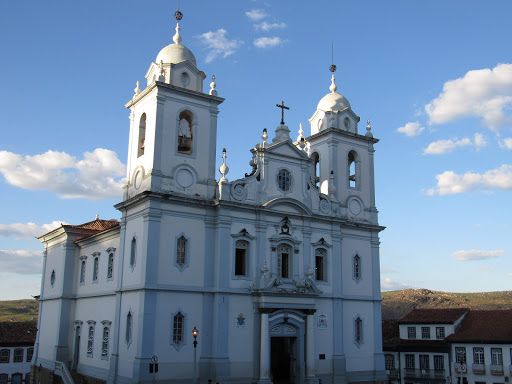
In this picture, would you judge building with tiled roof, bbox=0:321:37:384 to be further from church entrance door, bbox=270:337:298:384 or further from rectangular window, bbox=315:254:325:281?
rectangular window, bbox=315:254:325:281

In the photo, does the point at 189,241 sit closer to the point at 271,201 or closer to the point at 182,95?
the point at 271,201

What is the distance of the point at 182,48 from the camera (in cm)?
3194

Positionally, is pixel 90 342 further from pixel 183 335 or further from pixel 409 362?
pixel 409 362

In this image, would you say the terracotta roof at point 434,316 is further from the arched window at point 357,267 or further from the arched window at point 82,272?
the arched window at point 82,272

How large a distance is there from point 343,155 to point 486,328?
1856cm

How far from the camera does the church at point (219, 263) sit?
27.9 m

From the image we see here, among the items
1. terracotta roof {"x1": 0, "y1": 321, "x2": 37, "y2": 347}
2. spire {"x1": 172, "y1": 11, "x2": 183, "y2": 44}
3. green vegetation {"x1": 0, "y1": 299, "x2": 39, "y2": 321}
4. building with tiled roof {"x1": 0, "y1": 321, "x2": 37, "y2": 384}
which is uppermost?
spire {"x1": 172, "y1": 11, "x2": 183, "y2": 44}

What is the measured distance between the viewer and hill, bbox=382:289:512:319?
97.1 meters

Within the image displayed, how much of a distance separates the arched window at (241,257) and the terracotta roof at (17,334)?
3567 cm

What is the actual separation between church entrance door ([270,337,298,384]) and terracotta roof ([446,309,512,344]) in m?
17.1

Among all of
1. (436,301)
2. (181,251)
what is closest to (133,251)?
(181,251)

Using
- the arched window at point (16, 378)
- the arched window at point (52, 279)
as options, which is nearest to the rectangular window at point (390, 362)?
the arched window at point (52, 279)

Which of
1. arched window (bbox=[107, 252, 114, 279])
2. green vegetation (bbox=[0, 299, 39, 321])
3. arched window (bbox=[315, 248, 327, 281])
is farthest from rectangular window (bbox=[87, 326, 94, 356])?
green vegetation (bbox=[0, 299, 39, 321])

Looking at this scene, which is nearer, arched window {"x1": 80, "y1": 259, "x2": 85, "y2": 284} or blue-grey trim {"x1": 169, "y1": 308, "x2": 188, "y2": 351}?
blue-grey trim {"x1": 169, "y1": 308, "x2": 188, "y2": 351}
